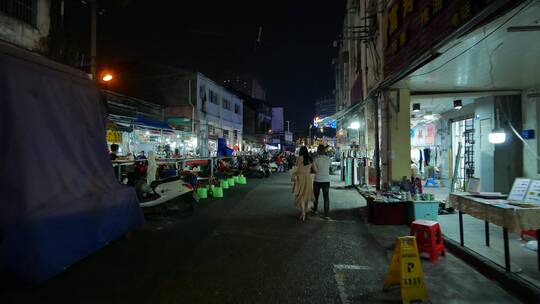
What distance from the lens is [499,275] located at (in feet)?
15.9

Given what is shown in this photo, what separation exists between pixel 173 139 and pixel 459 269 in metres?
20.1

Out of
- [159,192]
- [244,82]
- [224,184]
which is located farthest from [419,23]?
[244,82]

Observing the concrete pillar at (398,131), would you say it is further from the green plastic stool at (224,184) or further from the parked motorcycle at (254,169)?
the parked motorcycle at (254,169)

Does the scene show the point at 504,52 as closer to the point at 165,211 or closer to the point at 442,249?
the point at 442,249

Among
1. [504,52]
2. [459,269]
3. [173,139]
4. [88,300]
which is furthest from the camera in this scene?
[173,139]

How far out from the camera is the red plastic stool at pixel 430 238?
5.77m

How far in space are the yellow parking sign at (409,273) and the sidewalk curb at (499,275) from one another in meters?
1.42

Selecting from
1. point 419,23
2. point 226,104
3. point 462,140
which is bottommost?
point 462,140

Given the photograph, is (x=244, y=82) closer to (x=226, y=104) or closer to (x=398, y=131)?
(x=226, y=104)

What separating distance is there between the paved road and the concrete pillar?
3.24 metres

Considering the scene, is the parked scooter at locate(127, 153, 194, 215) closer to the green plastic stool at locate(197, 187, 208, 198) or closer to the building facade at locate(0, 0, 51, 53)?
the green plastic stool at locate(197, 187, 208, 198)

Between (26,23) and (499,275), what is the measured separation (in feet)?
53.9

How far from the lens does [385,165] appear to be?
1114 cm

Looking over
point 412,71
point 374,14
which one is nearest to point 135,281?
point 412,71
